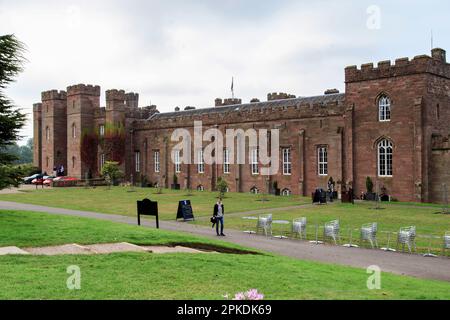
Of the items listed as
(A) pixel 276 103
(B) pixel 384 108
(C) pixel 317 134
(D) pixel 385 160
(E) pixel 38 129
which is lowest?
(D) pixel 385 160

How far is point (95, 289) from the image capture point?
26.1 ft

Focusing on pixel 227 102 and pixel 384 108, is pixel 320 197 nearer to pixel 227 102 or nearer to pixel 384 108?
pixel 384 108

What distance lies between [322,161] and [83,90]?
→ 33.0 metres

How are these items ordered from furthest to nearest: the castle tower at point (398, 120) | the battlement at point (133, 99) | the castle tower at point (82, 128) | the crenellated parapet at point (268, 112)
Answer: the battlement at point (133, 99), the castle tower at point (82, 128), the crenellated parapet at point (268, 112), the castle tower at point (398, 120)

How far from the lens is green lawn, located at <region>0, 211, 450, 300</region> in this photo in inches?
307

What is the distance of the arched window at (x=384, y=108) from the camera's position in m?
37.4

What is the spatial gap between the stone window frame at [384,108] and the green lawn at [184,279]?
2853 centimetres

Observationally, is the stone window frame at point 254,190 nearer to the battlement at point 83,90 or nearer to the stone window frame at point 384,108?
A: the stone window frame at point 384,108

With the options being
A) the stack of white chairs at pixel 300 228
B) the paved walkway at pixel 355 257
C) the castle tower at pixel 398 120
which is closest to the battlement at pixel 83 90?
the castle tower at pixel 398 120

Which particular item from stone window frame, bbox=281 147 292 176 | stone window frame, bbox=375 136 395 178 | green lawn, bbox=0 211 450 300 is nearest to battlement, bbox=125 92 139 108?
stone window frame, bbox=281 147 292 176

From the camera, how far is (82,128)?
6141 centimetres

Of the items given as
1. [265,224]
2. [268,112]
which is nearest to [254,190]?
[268,112]
